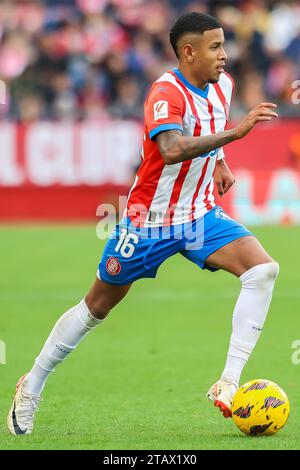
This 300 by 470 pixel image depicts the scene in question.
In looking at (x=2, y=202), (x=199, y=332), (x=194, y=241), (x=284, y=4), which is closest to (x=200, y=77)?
(x=194, y=241)

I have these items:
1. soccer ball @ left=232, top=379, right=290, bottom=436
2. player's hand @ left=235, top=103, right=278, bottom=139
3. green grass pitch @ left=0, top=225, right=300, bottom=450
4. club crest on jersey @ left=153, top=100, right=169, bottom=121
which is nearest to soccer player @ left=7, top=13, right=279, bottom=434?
club crest on jersey @ left=153, top=100, right=169, bottom=121

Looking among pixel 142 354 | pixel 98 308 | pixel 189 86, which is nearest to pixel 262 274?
pixel 98 308

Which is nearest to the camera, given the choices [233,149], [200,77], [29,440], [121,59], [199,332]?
[29,440]

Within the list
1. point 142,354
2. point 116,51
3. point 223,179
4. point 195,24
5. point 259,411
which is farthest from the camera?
point 116,51

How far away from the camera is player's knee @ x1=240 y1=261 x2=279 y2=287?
20.6 ft

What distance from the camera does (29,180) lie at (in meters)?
19.4

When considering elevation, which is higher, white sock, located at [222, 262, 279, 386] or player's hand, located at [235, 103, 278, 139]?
player's hand, located at [235, 103, 278, 139]

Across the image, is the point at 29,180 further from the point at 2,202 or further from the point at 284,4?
the point at 284,4

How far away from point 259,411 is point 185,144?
155cm

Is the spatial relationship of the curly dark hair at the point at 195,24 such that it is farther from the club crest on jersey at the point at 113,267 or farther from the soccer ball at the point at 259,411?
the soccer ball at the point at 259,411

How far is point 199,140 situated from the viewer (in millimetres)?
6098

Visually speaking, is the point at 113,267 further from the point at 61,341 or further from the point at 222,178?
the point at 222,178

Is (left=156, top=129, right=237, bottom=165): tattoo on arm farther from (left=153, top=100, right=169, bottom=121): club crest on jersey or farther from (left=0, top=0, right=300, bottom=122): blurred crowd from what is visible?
(left=0, top=0, right=300, bottom=122): blurred crowd

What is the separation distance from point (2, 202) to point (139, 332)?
9.92m
